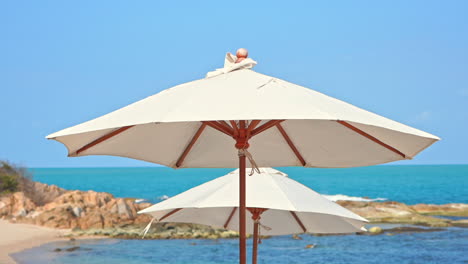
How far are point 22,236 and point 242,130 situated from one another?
1787 centimetres

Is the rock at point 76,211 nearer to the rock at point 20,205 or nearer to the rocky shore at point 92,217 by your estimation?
the rocky shore at point 92,217

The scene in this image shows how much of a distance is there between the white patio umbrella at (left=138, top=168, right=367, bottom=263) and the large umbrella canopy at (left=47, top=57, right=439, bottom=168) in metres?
0.42

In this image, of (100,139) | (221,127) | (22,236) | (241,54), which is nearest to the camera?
(241,54)

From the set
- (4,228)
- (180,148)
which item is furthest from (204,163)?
(4,228)

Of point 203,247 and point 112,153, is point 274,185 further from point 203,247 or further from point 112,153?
point 203,247

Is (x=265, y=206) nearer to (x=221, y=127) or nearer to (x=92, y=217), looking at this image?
(x=221, y=127)

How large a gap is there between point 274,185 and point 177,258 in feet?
45.0

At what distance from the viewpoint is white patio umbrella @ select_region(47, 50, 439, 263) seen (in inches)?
127

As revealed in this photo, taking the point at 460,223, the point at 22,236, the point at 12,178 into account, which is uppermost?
the point at 12,178

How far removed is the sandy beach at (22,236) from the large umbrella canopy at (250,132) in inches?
573

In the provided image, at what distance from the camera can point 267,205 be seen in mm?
5488

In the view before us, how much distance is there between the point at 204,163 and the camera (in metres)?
5.28

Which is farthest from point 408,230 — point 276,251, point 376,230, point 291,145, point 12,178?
point 291,145

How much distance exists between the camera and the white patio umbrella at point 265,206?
5594 millimetres
